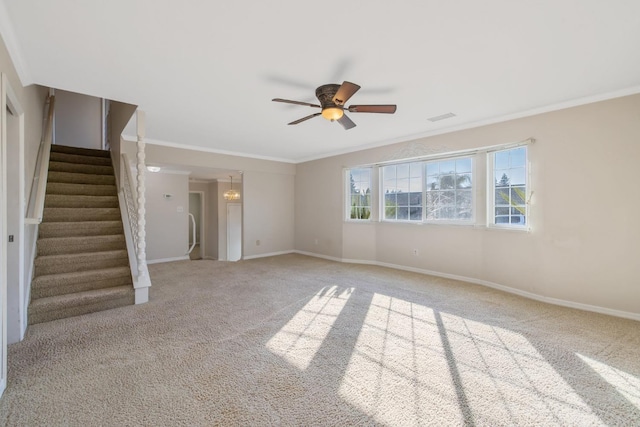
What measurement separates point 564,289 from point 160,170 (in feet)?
23.9

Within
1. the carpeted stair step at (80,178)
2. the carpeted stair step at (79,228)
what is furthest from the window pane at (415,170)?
the carpeted stair step at (80,178)

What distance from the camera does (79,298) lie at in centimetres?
304

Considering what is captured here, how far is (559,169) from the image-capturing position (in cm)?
337

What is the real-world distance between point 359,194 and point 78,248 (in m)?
4.68

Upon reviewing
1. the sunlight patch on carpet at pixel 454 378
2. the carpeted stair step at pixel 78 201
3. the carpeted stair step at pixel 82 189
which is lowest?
the sunlight patch on carpet at pixel 454 378

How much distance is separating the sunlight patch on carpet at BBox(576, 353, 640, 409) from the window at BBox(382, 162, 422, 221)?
→ 308 centimetres

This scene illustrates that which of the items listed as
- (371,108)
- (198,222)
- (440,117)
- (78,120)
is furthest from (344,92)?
(198,222)

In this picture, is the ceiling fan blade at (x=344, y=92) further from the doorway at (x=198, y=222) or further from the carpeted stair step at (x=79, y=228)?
the doorway at (x=198, y=222)

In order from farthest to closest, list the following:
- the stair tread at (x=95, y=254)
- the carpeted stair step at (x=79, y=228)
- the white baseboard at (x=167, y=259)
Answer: the white baseboard at (x=167, y=259), the carpeted stair step at (x=79, y=228), the stair tread at (x=95, y=254)

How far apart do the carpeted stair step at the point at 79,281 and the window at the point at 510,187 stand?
5127mm

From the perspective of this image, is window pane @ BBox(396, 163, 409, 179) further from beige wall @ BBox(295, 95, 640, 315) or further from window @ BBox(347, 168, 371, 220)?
window @ BBox(347, 168, 371, 220)

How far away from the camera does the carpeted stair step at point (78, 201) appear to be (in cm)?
388

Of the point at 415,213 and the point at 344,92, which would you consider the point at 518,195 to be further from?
the point at 344,92

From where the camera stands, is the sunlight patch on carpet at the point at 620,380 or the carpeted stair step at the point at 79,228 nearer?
the sunlight patch on carpet at the point at 620,380
